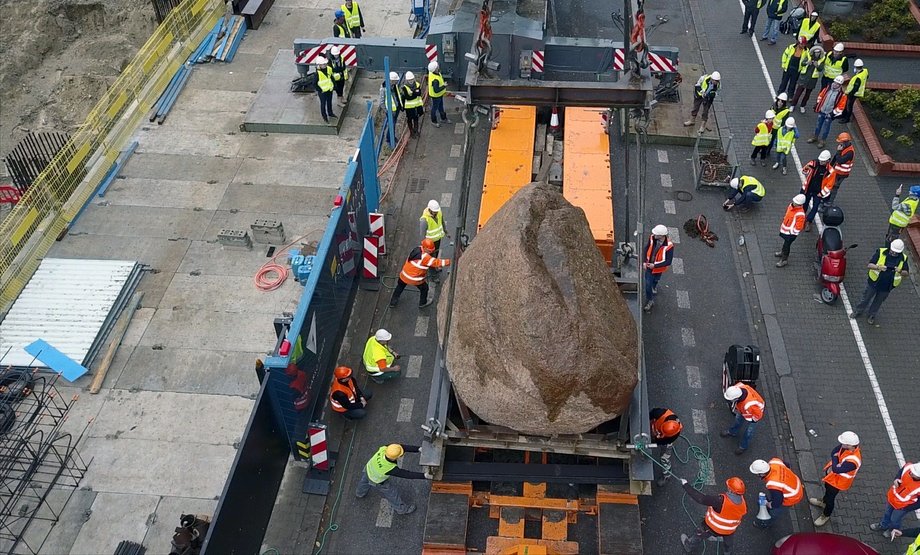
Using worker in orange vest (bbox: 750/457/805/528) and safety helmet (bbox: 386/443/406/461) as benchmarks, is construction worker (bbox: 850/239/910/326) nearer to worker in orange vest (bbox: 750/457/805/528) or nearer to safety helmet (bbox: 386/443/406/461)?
worker in orange vest (bbox: 750/457/805/528)

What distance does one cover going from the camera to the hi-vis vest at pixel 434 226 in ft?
37.7

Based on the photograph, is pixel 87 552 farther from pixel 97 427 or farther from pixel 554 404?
pixel 554 404

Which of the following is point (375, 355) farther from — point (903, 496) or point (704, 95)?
point (704, 95)

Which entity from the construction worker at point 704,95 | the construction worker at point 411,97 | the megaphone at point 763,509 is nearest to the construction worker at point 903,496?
the megaphone at point 763,509

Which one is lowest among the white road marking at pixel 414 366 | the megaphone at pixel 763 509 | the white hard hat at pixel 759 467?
the white road marking at pixel 414 366

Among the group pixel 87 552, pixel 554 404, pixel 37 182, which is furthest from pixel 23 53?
pixel 554 404

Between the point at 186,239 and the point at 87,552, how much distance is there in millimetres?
5919

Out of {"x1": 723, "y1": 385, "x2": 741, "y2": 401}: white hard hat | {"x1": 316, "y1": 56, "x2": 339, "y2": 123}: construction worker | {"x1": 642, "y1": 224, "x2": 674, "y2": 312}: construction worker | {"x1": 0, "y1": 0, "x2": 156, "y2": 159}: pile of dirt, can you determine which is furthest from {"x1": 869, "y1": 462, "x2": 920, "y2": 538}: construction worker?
{"x1": 0, "y1": 0, "x2": 156, "y2": 159}: pile of dirt

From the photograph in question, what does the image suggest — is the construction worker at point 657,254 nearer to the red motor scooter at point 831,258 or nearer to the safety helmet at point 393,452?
the red motor scooter at point 831,258

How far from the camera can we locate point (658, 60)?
15.7 m

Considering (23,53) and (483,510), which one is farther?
(23,53)

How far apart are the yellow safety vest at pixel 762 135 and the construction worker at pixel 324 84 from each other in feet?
29.4

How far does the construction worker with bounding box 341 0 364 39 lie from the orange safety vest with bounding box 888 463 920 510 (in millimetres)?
14648

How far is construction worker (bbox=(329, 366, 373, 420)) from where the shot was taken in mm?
9508
